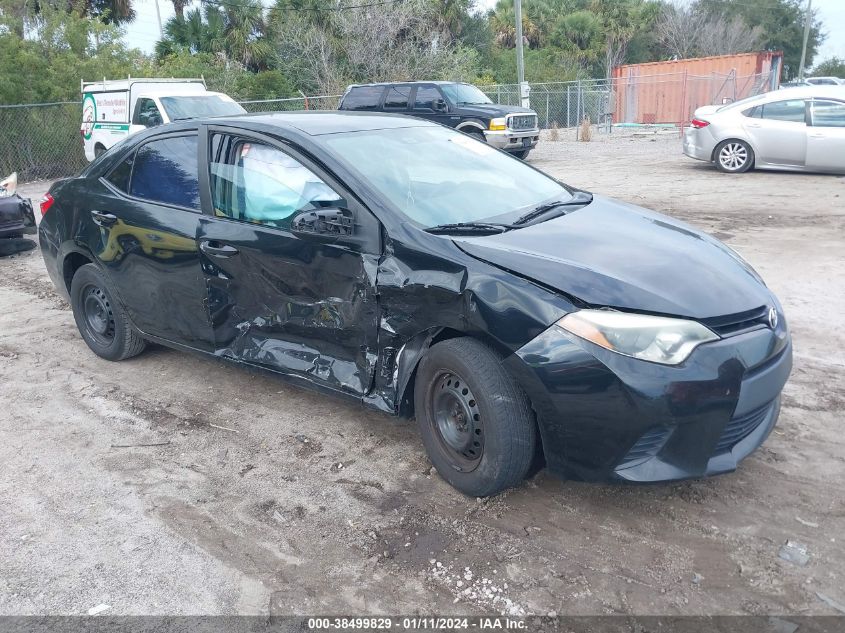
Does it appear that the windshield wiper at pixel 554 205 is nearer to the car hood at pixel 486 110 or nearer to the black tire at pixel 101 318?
the black tire at pixel 101 318

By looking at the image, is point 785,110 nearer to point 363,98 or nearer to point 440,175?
point 363,98

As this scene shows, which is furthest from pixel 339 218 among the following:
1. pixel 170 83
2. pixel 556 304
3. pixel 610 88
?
pixel 610 88

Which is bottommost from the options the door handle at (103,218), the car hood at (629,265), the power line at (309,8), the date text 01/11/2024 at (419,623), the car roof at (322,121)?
the date text 01/11/2024 at (419,623)

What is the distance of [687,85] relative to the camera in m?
26.6

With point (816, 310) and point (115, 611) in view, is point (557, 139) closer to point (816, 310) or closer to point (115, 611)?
point (816, 310)

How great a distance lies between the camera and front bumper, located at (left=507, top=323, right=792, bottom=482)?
2814 mm

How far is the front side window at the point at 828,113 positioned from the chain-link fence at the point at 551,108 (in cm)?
1268

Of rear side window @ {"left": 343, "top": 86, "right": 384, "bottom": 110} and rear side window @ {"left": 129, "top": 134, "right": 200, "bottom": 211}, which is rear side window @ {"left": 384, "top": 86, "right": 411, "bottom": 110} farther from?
rear side window @ {"left": 129, "top": 134, "right": 200, "bottom": 211}

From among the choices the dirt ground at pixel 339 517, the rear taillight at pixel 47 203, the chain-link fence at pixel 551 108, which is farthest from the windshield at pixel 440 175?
the chain-link fence at pixel 551 108

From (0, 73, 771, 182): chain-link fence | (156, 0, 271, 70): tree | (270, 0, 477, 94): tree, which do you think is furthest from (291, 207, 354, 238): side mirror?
(156, 0, 271, 70): tree

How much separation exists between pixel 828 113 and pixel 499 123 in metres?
6.54

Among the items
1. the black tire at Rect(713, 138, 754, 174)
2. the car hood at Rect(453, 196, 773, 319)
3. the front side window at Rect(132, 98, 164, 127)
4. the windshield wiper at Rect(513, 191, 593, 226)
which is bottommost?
the black tire at Rect(713, 138, 754, 174)

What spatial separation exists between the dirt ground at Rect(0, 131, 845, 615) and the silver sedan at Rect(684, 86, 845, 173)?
8.59 metres

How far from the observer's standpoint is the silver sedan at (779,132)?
1215 centimetres
